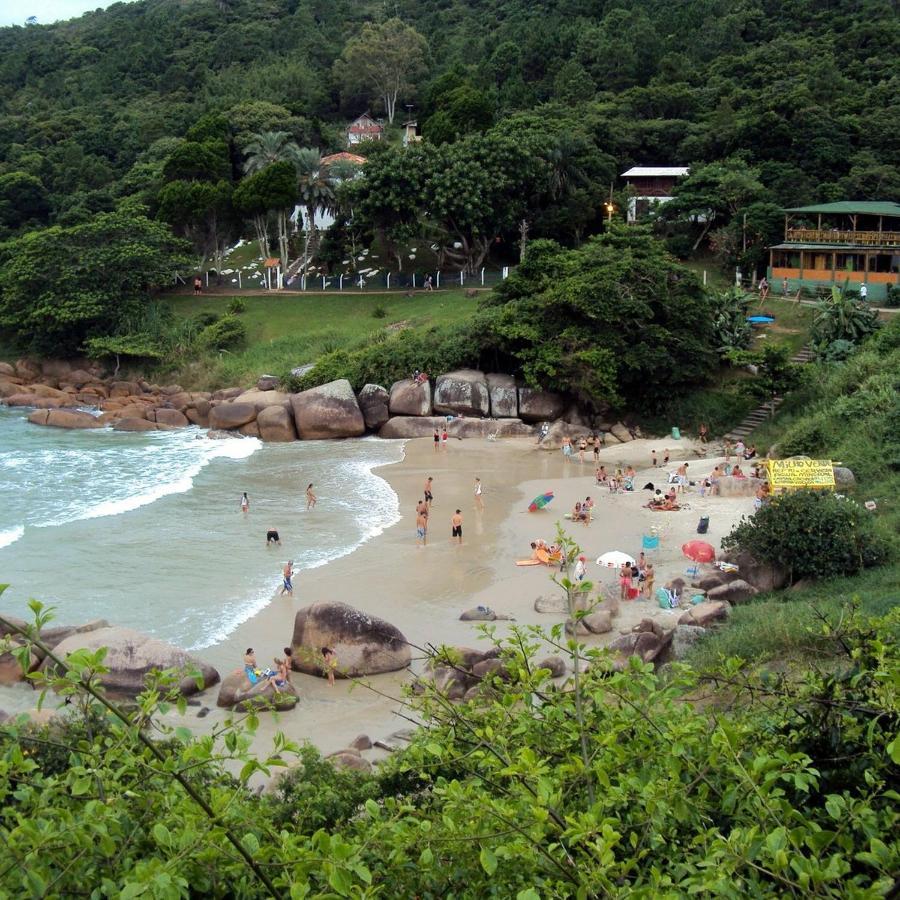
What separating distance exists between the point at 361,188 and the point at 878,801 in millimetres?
41897

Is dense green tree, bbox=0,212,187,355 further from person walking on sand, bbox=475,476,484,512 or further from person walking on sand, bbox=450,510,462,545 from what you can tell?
person walking on sand, bbox=450,510,462,545

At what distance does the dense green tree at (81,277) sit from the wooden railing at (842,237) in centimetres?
2855

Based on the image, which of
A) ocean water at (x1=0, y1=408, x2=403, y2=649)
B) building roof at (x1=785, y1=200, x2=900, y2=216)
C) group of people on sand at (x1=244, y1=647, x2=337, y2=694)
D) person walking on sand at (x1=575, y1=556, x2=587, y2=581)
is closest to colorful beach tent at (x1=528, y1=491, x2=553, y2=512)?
ocean water at (x1=0, y1=408, x2=403, y2=649)

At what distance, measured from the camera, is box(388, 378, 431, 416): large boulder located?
36.9m

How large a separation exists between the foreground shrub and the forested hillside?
3163 cm

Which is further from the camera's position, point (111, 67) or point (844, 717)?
point (111, 67)

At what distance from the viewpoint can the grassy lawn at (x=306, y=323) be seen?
141ft

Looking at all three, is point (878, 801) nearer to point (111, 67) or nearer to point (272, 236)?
point (272, 236)

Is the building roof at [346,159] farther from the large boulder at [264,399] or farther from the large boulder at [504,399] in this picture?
the large boulder at [504,399]

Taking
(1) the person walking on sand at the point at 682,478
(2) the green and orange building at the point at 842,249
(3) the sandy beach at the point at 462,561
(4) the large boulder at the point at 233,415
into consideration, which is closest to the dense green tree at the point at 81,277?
(4) the large boulder at the point at 233,415

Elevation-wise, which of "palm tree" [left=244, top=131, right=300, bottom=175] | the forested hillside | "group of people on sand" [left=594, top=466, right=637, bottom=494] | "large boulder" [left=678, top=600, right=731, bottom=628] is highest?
the forested hillside

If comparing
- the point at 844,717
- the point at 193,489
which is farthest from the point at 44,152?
the point at 844,717

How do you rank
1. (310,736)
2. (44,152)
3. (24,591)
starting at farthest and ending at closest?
(44,152) → (24,591) → (310,736)

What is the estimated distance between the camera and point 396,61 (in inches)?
3115
